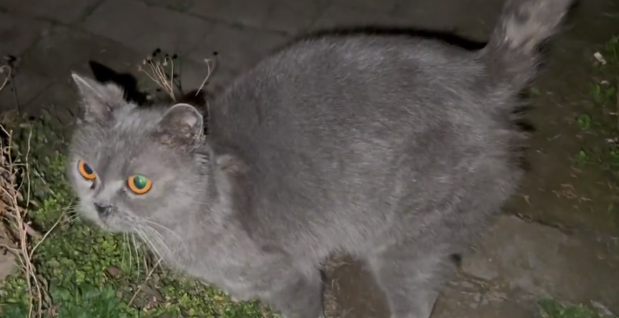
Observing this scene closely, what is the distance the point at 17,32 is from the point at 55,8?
26cm

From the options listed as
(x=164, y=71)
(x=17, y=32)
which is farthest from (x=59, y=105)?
(x=17, y=32)

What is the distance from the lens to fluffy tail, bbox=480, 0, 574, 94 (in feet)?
6.70

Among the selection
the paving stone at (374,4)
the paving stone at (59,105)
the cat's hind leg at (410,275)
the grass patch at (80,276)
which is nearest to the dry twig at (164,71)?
the paving stone at (59,105)

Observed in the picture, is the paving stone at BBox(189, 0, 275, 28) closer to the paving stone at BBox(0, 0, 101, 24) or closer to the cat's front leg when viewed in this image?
the paving stone at BBox(0, 0, 101, 24)

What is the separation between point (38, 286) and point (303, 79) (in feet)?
3.55

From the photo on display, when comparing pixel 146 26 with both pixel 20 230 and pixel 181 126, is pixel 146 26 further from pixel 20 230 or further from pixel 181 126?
pixel 181 126

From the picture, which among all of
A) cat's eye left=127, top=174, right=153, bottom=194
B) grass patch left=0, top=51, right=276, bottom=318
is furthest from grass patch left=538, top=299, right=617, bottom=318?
cat's eye left=127, top=174, right=153, bottom=194

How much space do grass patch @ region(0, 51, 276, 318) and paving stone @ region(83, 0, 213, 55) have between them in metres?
1.06

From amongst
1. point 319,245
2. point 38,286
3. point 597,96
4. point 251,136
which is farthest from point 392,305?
point 597,96

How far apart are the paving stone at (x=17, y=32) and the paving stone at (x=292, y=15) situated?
1.17 metres

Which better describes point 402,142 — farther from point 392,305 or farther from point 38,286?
point 38,286

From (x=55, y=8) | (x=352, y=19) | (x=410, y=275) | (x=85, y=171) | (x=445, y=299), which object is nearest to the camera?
(x=85, y=171)

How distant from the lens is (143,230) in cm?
200

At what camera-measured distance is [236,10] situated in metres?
3.69
